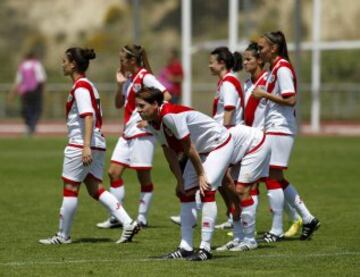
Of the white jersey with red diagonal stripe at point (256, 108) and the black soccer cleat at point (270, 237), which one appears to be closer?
the black soccer cleat at point (270, 237)

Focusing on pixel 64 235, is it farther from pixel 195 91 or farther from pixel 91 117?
pixel 195 91

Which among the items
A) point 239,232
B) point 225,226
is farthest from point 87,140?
point 225,226

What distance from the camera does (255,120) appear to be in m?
13.2

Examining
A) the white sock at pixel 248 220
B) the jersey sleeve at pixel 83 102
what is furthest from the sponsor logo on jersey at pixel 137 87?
the white sock at pixel 248 220

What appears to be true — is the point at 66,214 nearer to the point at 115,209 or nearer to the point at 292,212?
the point at 115,209

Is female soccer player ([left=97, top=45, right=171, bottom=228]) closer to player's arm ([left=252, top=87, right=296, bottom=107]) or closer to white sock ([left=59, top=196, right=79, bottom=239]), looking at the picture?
white sock ([left=59, top=196, right=79, bottom=239])

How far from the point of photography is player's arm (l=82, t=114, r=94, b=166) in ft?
39.9

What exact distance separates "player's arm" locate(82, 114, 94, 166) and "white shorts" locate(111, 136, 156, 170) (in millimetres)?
2251

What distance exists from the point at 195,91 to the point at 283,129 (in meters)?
28.5

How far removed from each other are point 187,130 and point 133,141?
158 inches

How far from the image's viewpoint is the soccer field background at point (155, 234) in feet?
34.5

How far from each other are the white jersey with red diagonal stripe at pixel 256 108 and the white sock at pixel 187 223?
2.26 m

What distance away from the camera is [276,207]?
12867 millimetres

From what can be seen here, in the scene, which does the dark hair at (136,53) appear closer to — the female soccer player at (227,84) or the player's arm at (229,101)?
the female soccer player at (227,84)
